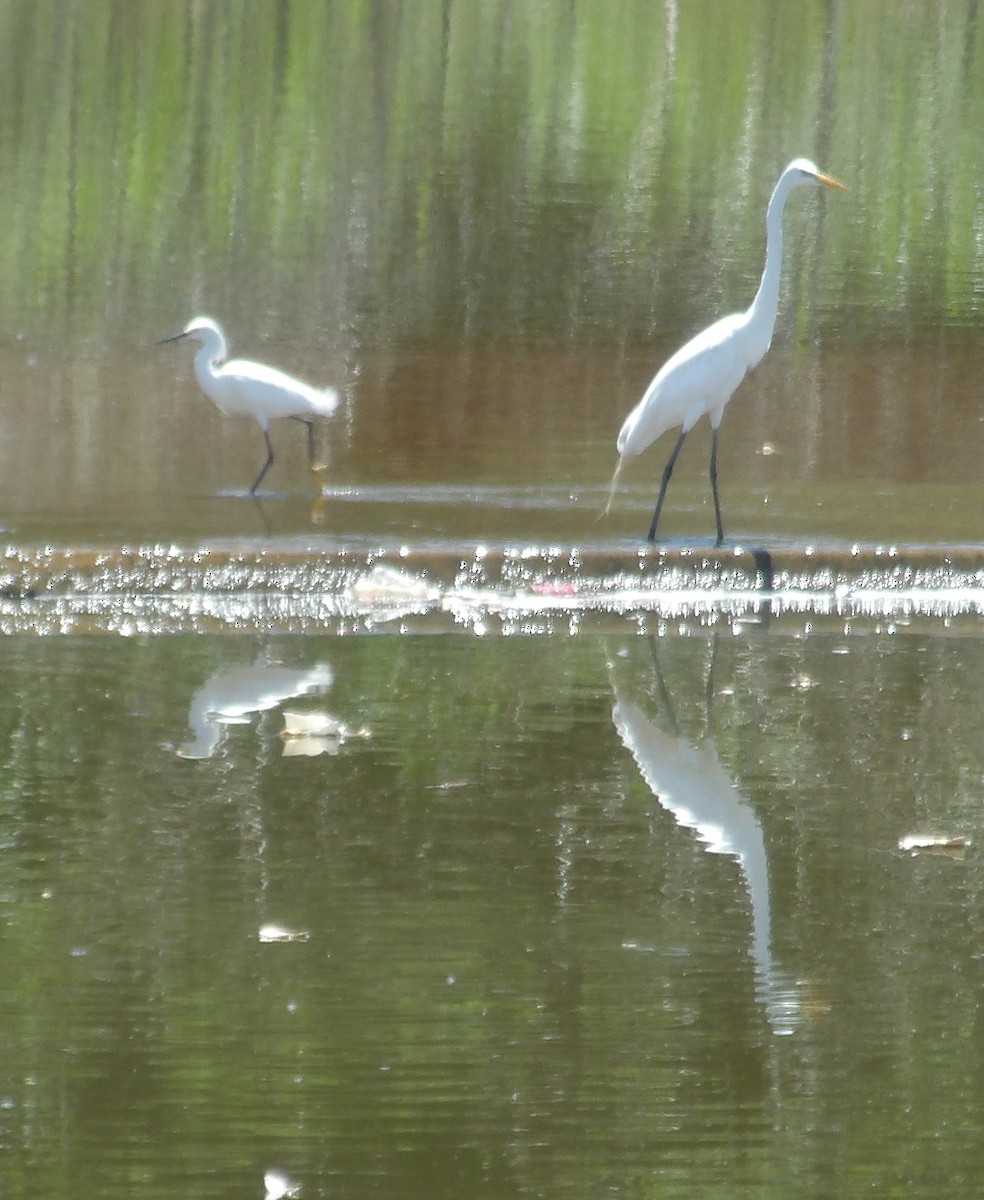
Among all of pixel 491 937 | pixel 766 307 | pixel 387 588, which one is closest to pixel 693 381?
pixel 766 307

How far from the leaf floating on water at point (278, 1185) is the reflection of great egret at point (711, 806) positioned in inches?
36.8

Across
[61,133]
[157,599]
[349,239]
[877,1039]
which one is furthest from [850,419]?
[877,1039]

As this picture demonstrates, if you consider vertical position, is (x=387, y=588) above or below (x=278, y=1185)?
above

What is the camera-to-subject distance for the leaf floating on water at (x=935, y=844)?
470cm

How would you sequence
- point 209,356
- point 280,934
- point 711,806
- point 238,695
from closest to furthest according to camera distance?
point 280,934 → point 711,806 → point 238,695 → point 209,356

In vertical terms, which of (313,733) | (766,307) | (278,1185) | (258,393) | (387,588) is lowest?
(278,1185)

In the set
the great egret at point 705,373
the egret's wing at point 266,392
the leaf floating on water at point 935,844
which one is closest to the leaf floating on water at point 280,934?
the leaf floating on water at point 935,844

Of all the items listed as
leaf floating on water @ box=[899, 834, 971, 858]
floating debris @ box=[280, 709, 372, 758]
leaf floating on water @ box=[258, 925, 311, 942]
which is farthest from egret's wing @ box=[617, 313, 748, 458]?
leaf floating on water @ box=[258, 925, 311, 942]

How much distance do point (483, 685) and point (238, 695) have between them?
72 cm

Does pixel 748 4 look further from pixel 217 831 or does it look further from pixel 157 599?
pixel 217 831

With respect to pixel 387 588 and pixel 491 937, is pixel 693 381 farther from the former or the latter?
pixel 491 937

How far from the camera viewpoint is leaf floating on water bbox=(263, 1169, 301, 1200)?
10.0ft

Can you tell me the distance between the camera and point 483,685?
257 inches

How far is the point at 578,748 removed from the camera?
18.6ft
